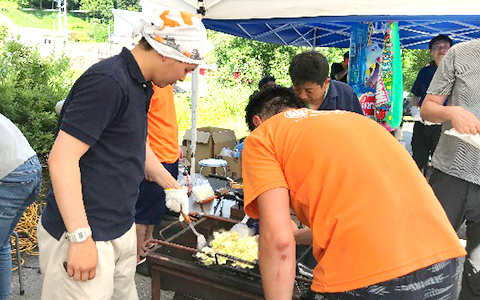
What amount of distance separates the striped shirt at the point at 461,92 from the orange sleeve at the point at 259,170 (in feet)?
4.70

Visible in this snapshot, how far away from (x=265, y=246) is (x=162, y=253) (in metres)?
0.88

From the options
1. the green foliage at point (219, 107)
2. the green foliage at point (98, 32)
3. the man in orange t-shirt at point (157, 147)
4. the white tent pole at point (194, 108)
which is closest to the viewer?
the man in orange t-shirt at point (157, 147)

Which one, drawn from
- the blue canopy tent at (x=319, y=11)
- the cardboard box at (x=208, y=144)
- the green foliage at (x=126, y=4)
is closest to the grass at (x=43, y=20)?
the green foliage at (x=126, y=4)

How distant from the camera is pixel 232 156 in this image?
18.5 feet

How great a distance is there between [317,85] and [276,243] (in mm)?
1767

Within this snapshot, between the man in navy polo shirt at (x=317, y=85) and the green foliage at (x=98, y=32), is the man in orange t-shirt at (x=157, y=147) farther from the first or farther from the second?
the green foliage at (x=98, y=32)

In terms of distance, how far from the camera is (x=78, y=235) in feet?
4.37

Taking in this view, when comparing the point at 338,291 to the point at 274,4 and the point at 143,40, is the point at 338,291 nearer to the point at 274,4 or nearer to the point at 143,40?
the point at 143,40

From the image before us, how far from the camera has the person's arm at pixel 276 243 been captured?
115cm

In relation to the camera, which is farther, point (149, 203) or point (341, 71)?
point (341, 71)

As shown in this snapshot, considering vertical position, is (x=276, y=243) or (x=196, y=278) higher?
(x=276, y=243)

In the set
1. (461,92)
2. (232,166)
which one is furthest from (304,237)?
(232,166)

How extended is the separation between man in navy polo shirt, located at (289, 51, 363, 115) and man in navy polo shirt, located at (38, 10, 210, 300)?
1262 millimetres

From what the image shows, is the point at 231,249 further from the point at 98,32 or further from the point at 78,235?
the point at 98,32
